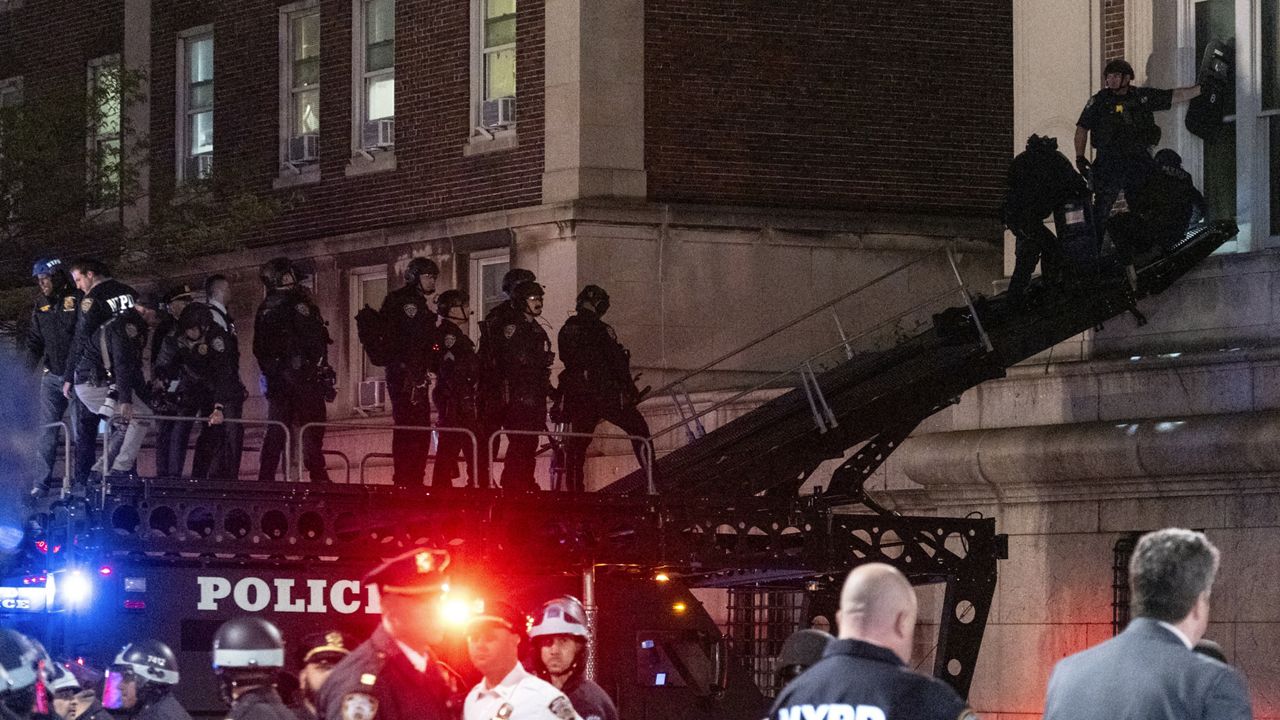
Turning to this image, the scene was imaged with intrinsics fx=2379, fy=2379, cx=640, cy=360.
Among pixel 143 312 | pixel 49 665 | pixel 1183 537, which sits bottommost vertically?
pixel 49 665

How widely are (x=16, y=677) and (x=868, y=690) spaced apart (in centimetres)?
512

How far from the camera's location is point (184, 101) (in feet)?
106

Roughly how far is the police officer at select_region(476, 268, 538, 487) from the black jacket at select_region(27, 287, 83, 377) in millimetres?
3233

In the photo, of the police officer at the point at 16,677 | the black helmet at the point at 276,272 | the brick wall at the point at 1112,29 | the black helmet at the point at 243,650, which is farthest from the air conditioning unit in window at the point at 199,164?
the black helmet at the point at 243,650

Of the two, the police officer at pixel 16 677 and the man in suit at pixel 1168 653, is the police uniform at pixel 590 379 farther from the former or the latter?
the man in suit at pixel 1168 653

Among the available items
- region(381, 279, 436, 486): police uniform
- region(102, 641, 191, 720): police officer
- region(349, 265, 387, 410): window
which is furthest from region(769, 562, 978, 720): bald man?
region(349, 265, 387, 410): window

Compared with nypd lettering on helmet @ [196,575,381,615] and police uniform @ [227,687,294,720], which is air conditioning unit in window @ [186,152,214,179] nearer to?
nypd lettering on helmet @ [196,575,381,615]

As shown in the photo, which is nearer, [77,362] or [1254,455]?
[77,362]

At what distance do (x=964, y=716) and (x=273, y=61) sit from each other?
25.5 meters

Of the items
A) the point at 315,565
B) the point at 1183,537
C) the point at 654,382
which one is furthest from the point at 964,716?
the point at 654,382

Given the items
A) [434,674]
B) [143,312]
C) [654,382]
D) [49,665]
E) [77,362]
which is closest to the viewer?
[434,674]

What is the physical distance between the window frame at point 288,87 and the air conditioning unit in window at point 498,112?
3.13m

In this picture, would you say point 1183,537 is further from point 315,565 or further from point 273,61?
point 273,61

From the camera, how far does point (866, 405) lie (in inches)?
709
